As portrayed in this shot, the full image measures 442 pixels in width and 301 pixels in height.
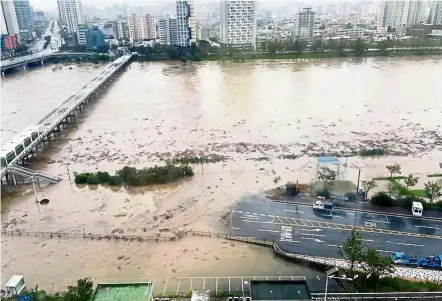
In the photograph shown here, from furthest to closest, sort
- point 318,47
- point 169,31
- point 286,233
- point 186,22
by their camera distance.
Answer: point 169,31
point 186,22
point 318,47
point 286,233

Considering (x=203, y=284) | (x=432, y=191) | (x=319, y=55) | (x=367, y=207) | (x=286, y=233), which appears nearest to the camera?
(x=203, y=284)

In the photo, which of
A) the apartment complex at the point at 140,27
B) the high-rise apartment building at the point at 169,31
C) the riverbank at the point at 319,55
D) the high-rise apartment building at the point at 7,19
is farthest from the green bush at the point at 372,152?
the high-rise apartment building at the point at 7,19

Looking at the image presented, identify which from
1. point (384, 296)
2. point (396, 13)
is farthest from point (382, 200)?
point (396, 13)

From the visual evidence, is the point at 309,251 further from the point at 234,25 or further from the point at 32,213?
the point at 234,25

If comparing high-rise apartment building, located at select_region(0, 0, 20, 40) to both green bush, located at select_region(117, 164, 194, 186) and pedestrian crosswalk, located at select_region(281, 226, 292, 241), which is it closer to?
green bush, located at select_region(117, 164, 194, 186)

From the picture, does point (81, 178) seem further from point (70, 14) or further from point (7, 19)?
point (70, 14)

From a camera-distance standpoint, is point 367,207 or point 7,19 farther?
point 7,19

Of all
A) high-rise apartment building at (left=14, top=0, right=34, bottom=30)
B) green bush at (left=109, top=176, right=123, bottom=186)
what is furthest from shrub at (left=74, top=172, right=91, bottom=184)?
high-rise apartment building at (left=14, top=0, right=34, bottom=30)
